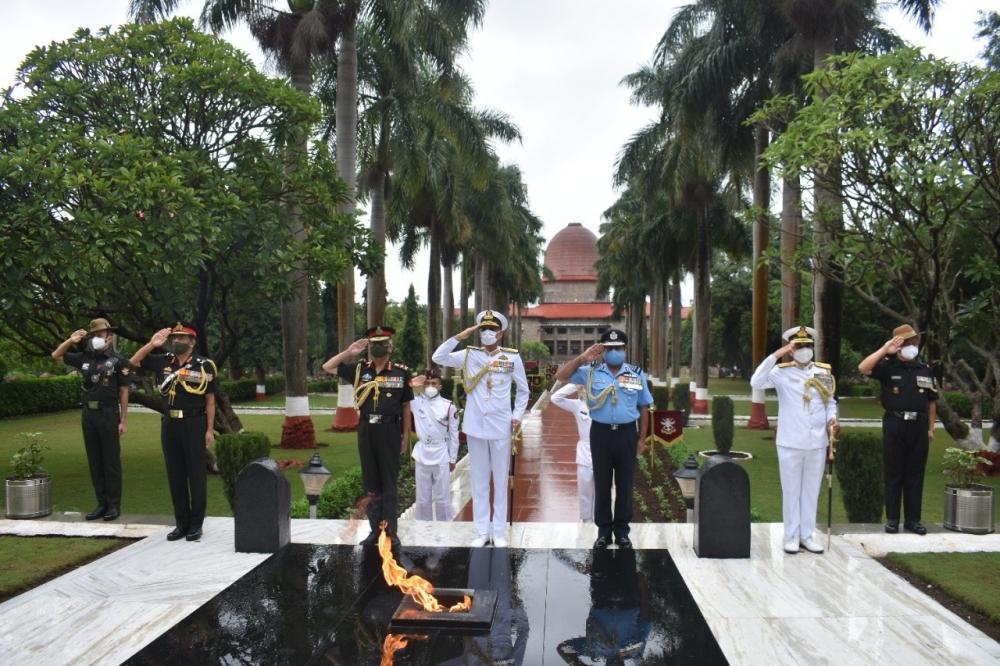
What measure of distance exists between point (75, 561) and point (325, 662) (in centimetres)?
326

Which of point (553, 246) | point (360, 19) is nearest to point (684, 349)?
point (553, 246)

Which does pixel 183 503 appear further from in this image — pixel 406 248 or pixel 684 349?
pixel 684 349

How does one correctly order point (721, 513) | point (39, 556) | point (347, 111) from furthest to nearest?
1. point (347, 111)
2. point (39, 556)
3. point (721, 513)

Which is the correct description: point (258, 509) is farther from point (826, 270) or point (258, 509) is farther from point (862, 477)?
point (826, 270)

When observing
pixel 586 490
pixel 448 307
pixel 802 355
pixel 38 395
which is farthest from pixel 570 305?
pixel 802 355

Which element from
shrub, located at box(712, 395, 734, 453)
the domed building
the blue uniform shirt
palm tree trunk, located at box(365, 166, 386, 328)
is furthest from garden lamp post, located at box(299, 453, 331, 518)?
the domed building

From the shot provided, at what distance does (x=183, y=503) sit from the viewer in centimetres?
631

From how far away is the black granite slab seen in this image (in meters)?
3.96

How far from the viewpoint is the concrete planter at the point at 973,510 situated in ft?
21.8

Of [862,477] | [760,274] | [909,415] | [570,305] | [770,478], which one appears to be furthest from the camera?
[570,305]

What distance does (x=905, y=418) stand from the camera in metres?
6.50

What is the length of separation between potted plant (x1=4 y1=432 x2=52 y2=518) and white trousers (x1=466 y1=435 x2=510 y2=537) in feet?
15.3

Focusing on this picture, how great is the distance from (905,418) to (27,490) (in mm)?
8534

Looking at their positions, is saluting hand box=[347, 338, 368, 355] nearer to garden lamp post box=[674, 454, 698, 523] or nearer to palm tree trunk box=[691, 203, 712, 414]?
garden lamp post box=[674, 454, 698, 523]
